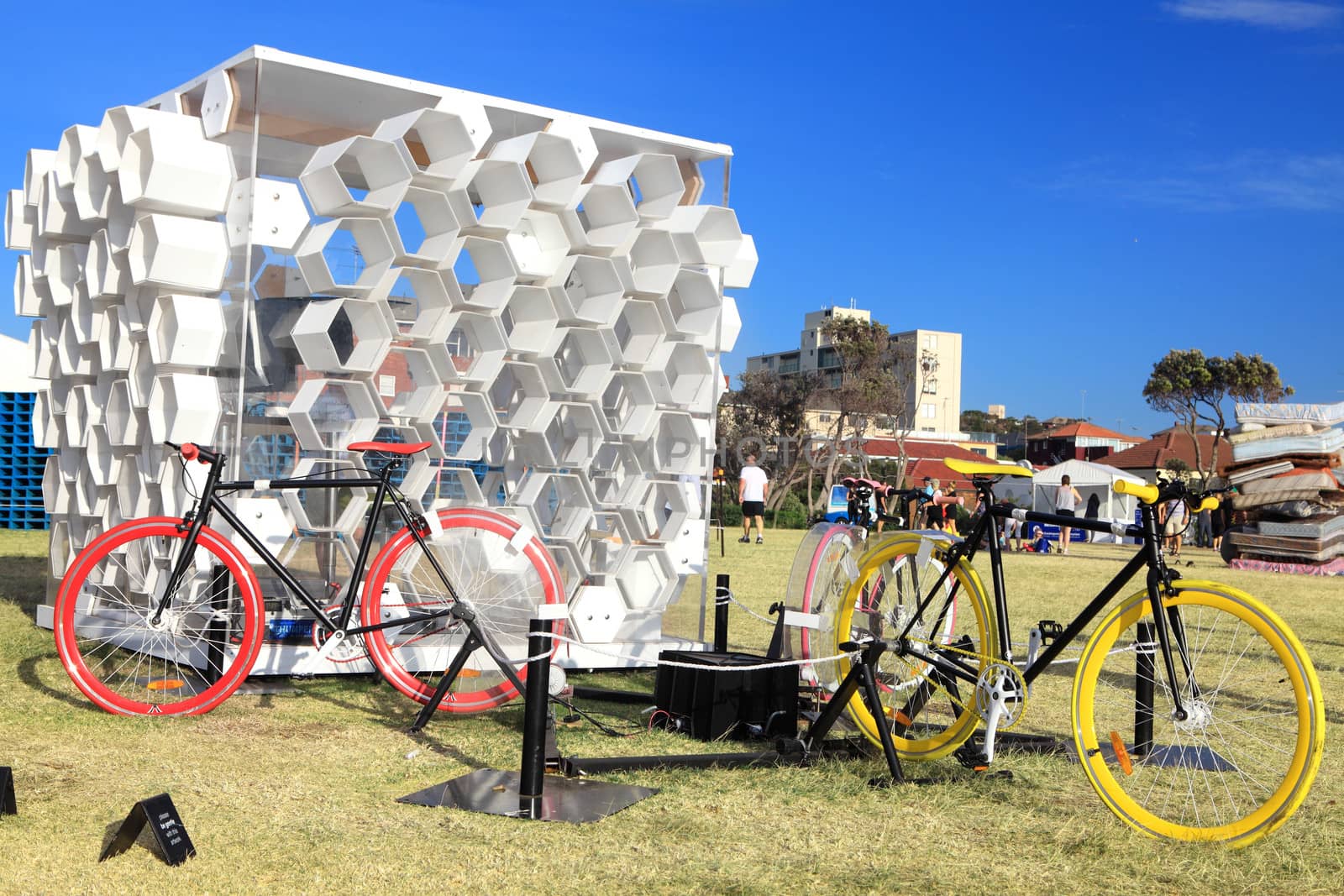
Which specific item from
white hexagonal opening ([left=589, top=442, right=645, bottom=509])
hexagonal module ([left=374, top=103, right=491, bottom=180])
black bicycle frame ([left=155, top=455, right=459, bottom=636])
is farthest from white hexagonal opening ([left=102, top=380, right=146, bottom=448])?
white hexagonal opening ([left=589, top=442, right=645, bottom=509])

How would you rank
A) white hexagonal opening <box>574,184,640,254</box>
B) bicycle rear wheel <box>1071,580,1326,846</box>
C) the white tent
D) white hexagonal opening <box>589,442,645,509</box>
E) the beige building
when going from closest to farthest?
bicycle rear wheel <box>1071,580,1326,846</box>, white hexagonal opening <box>574,184,640,254</box>, white hexagonal opening <box>589,442,645,509</box>, the white tent, the beige building

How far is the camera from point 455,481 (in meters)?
6.23

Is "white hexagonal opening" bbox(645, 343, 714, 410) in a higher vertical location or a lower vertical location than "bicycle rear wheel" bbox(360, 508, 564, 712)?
higher

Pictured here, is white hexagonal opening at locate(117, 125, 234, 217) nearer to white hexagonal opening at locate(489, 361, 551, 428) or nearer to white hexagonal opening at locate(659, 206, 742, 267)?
white hexagonal opening at locate(489, 361, 551, 428)

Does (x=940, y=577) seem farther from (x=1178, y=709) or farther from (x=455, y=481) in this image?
(x=455, y=481)

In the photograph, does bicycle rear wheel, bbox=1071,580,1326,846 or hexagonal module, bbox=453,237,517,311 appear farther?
hexagonal module, bbox=453,237,517,311

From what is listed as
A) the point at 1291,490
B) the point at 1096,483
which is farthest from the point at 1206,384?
the point at 1291,490

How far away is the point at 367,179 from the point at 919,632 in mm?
3045

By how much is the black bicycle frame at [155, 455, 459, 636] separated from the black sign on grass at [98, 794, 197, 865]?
67.6 inches

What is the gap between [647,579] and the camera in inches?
253

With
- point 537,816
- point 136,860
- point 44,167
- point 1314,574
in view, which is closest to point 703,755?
point 537,816

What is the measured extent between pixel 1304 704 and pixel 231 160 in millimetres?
4659

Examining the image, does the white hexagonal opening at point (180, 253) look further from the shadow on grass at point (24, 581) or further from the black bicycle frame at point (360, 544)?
the shadow on grass at point (24, 581)

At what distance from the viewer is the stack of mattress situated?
12516 millimetres
